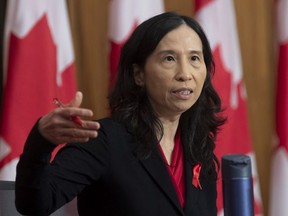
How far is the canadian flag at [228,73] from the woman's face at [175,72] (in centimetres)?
86

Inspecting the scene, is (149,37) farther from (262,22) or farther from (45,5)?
(262,22)

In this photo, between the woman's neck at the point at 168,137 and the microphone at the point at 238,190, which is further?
the woman's neck at the point at 168,137

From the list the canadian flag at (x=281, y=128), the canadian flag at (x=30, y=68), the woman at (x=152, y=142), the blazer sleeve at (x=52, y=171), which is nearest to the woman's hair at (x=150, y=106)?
the woman at (x=152, y=142)

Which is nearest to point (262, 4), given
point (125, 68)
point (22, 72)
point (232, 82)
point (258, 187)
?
point (232, 82)

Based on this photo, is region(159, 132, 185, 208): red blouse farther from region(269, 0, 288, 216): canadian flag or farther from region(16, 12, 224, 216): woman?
region(269, 0, 288, 216): canadian flag

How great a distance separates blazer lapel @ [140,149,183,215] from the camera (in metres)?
1.23

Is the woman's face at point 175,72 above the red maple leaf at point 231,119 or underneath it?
above

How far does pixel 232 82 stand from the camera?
7.16ft

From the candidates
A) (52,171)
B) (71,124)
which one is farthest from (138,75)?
(71,124)

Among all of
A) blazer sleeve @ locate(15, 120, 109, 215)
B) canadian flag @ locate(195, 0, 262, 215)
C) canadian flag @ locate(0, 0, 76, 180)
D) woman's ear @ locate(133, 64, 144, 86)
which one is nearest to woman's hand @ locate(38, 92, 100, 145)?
blazer sleeve @ locate(15, 120, 109, 215)

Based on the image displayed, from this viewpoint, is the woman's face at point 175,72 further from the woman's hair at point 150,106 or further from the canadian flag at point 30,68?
the canadian flag at point 30,68

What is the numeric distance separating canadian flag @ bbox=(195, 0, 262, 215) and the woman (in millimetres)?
745

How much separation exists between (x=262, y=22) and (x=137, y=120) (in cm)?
112

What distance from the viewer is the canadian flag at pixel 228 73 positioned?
2158 millimetres
